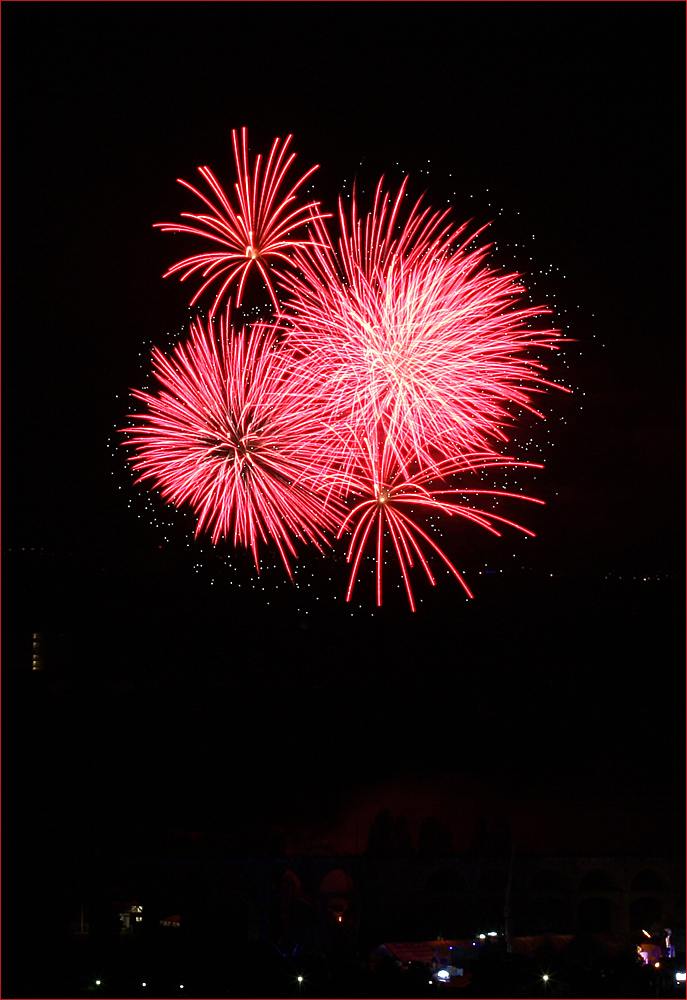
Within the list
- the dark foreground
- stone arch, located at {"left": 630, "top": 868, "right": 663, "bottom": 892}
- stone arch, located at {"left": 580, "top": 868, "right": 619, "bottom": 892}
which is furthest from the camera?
stone arch, located at {"left": 580, "top": 868, "right": 619, "bottom": 892}

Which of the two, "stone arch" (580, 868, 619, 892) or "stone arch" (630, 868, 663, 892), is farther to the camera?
"stone arch" (580, 868, 619, 892)

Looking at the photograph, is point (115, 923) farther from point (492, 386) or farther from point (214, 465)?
point (492, 386)

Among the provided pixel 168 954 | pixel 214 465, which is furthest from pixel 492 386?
pixel 168 954

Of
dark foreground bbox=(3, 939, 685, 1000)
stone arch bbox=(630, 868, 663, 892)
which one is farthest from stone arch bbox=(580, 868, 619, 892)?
dark foreground bbox=(3, 939, 685, 1000)

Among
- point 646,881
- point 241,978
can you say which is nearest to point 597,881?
point 646,881

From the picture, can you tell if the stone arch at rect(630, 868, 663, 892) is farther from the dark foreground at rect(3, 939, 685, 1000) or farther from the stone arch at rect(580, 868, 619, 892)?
the dark foreground at rect(3, 939, 685, 1000)

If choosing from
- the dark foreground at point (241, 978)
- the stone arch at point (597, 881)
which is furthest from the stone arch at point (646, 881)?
the dark foreground at point (241, 978)
